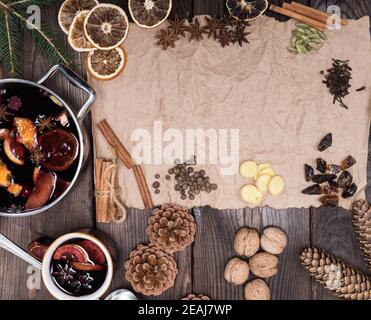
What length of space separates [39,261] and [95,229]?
0.16 metres

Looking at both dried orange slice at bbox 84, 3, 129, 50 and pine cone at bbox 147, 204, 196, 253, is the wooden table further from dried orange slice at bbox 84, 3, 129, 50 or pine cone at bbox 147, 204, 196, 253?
dried orange slice at bbox 84, 3, 129, 50

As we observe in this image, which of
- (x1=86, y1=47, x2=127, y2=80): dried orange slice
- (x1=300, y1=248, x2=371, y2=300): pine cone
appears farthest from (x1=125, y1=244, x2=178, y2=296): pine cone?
(x1=86, y1=47, x2=127, y2=80): dried orange slice

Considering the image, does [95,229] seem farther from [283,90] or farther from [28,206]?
[283,90]

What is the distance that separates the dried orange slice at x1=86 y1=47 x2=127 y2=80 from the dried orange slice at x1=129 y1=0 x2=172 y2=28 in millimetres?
88

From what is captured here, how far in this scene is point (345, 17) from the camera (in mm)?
1105

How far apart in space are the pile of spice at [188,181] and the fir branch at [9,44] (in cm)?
45

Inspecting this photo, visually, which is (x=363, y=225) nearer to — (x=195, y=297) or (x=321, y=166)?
(x=321, y=166)

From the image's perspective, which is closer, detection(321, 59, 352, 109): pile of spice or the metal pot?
the metal pot

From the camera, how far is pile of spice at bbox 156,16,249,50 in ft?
3.59

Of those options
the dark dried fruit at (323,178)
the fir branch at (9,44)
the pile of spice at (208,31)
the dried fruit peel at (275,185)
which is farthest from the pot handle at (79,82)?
the dark dried fruit at (323,178)

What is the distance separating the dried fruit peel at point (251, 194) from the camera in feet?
3.61

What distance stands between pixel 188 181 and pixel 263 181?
19 cm
